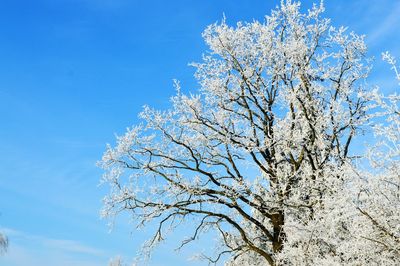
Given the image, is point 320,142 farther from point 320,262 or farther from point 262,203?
point 320,262

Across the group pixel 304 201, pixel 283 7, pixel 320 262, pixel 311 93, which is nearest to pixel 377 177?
pixel 320 262

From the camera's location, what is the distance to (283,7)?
71.2 ft

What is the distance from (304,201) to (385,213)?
25.9 ft

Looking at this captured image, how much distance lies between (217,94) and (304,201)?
551 centimetres

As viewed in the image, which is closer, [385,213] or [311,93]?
[385,213]

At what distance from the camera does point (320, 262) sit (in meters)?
13.4

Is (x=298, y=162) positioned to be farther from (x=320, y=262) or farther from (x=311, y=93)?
(x=320, y=262)

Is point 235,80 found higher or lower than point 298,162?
higher

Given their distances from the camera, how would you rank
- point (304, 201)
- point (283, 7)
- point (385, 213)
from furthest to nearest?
point (283, 7), point (304, 201), point (385, 213)

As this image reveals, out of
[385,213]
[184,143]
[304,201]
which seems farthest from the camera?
[184,143]

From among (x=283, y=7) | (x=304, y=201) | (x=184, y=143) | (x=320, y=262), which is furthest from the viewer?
(x=283, y=7)

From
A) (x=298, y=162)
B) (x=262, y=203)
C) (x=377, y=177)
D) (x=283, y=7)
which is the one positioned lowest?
(x=377, y=177)

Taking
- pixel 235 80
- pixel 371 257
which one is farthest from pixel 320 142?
pixel 371 257

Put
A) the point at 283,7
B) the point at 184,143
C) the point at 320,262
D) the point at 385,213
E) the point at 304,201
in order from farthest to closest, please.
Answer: the point at 283,7
the point at 184,143
the point at 304,201
the point at 320,262
the point at 385,213
